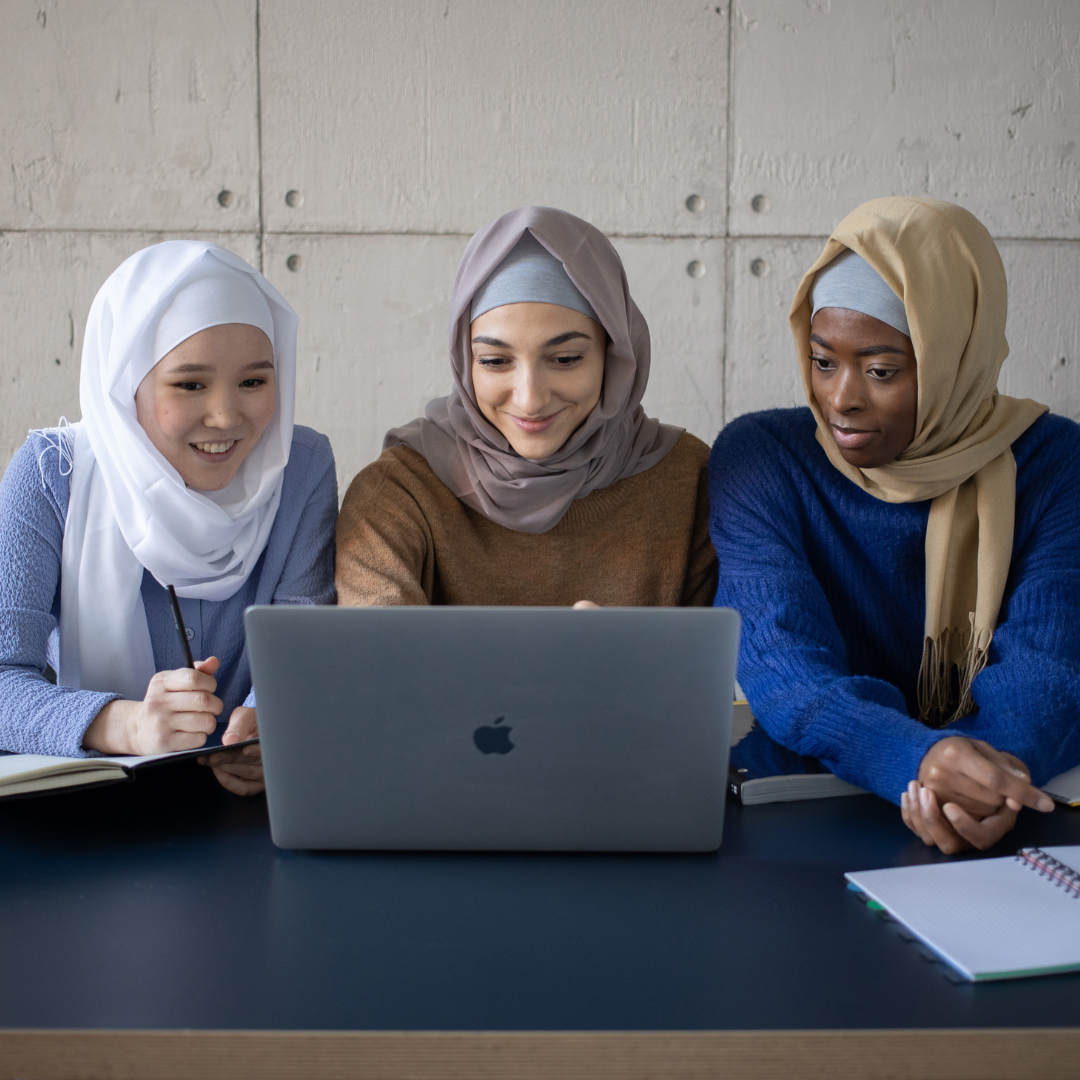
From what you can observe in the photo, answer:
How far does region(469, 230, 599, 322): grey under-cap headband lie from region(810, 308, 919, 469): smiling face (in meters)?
0.39

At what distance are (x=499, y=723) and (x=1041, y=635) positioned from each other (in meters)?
0.90

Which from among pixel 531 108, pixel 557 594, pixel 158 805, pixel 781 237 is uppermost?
pixel 531 108

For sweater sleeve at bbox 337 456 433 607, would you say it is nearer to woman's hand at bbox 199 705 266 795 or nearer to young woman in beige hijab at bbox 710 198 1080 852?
woman's hand at bbox 199 705 266 795

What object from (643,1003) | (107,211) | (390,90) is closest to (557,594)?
(643,1003)

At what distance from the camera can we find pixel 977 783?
998mm

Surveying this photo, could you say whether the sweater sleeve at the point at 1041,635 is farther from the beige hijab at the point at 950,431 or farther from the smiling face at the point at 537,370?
the smiling face at the point at 537,370

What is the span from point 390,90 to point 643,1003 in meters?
2.26

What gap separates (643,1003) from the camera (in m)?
0.68

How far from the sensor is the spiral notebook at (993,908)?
720 mm

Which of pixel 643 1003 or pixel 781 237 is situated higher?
pixel 781 237

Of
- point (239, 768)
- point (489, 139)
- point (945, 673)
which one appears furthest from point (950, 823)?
point (489, 139)

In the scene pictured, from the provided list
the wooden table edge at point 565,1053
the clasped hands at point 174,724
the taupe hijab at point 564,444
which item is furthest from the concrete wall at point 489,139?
the wooden table edge at point 565,1053

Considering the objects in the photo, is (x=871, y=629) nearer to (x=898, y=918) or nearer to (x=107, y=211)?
(x=898, y=918)

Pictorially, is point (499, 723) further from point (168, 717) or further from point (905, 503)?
point (905, 503)
